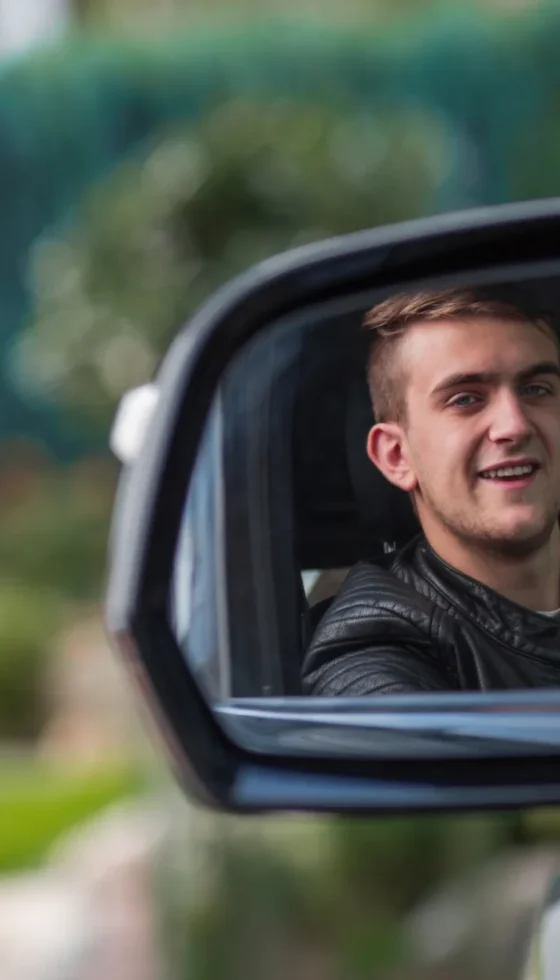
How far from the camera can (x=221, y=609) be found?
1.07 m

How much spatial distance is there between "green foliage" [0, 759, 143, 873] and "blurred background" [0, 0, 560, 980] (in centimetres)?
1

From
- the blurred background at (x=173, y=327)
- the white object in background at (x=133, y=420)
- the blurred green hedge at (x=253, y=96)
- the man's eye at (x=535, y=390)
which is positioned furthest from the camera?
the blurred green hedge at (x=253, y=96)

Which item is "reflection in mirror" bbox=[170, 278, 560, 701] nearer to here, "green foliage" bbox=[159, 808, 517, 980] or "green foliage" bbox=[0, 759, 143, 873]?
"green foliage" bbox=[159, 808, 517, 980]

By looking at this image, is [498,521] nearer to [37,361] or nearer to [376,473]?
[376,473]

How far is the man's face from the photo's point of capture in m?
0.91

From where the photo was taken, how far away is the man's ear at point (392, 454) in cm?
95

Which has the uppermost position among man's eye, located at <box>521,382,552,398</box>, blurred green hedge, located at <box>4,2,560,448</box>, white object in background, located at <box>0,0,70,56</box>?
white object in background, located at <box>0,0,70,56</box>

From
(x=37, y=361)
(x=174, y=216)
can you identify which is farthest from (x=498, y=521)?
(x=37, y=361)

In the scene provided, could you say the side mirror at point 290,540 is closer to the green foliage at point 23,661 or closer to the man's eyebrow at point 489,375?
the man's eyebrow at point 489,375

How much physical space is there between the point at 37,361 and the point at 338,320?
6353 millimetres

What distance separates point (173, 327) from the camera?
6.06 m

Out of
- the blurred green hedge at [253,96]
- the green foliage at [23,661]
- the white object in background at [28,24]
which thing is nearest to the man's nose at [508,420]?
the green foliage at [23,661]

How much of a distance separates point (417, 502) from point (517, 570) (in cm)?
9

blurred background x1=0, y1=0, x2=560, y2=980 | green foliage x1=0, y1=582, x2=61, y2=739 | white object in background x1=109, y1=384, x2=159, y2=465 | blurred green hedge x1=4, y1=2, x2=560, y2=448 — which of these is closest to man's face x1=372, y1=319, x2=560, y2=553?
white object in background x1=109, y1=384, x2=159, y2=465
